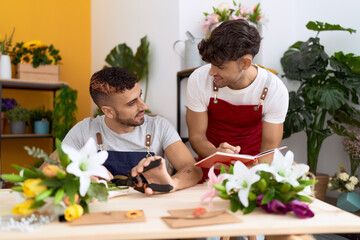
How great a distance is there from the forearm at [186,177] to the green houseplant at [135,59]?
2.11 metres

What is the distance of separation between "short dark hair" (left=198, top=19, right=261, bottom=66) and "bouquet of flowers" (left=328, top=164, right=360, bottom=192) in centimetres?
154

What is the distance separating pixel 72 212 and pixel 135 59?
9.34 ft

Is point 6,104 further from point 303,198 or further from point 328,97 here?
point 303,198

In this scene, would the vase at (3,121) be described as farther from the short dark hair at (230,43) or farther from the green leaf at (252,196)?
the green leaf at (252,196)

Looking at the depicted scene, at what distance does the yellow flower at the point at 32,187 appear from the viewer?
0.99 metres

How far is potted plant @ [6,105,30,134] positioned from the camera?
391 cm

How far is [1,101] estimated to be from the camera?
152 inches

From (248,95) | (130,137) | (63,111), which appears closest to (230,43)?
(248,95)

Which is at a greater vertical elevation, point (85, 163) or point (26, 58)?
point (26, 58)

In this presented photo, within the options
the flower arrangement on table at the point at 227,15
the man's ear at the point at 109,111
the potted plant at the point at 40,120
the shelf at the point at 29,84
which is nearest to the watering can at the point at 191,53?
the flower arrangement on table at the point at 227,15

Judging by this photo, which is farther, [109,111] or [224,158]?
[109,111]

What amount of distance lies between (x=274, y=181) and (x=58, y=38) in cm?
410

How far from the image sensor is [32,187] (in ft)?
3.25

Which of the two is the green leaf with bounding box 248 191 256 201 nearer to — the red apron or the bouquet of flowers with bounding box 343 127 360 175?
the red apron
